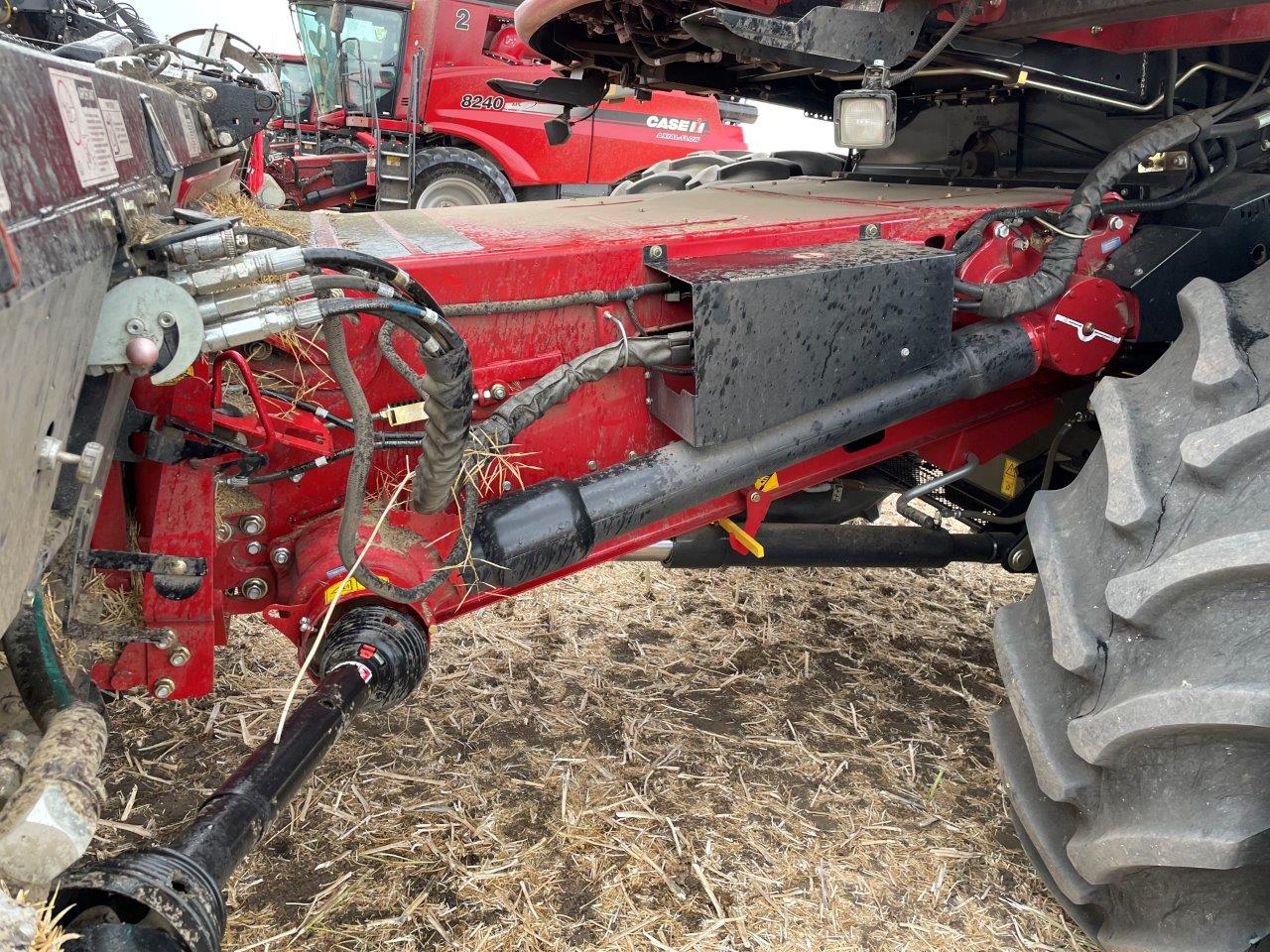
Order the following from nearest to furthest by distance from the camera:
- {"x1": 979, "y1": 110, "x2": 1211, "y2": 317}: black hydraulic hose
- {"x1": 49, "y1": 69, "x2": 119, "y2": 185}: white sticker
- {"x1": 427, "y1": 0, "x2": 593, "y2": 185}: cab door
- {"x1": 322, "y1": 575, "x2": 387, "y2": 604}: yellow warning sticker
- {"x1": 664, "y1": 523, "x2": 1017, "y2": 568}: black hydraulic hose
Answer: {"x1": 49, "y1": 69, "x2": 119, "y2": 185}: white sticker
{"x1": 322, "y1": 575, "x2": 387, "y2": 604}: yellow warning sticker
{"x1": 979, "y1": 110, "x2": 1211, "y2": 317}: black hydraulic hose
{"x1": 664, "y1": 523, "x2": 1017, "y2": 568}: black hydraulic hose
{"x1": 427, "y1": 0, "x2": 593, "y2": 185}: cab door

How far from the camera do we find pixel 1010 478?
8.91 ft

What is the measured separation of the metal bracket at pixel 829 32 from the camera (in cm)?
195

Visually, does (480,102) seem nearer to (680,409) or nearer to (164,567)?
(680,409)

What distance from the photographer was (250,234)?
68.7 inches

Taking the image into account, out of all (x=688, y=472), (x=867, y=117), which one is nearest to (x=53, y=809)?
(x=688, y=472)

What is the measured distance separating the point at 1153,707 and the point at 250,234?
1597 millimetres

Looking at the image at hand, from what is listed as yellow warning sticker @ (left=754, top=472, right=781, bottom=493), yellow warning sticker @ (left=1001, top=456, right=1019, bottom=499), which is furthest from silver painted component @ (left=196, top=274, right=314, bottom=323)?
yellow warning sticker @ (left=1001, top=456, right=1019, bottom=499)

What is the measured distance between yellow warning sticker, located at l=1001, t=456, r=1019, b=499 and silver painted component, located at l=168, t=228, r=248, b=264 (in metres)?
2.05

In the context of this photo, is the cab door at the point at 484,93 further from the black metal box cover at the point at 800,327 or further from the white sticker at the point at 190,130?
the black metal box cover at the point at 800,327

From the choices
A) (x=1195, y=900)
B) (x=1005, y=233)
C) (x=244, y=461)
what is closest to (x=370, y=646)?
(x=244, y=461)

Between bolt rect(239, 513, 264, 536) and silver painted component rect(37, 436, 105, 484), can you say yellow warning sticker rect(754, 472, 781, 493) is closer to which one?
bolt rect(239, 513, 264, 536)

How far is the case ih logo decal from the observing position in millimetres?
11117

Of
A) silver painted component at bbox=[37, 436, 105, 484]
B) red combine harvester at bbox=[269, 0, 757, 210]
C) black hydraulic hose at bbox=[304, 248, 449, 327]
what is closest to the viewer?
silver painted component at bbox=[37, 436, 105, 484]

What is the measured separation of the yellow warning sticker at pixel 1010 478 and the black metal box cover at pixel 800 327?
769mm
